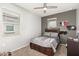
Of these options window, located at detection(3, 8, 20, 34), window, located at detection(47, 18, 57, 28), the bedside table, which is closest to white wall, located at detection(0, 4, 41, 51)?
window, located at detection(3, 8, 20, 34)

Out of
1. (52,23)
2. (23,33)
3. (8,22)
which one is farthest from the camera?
(23,33)

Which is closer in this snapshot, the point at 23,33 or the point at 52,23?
the point at 52,23

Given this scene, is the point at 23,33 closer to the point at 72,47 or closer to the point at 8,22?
the point at 8,22

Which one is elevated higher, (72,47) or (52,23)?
(52,23)

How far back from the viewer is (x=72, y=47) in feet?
4.50

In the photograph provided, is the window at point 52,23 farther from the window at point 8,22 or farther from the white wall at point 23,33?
the window at point 8,22

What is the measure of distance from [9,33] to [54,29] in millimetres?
766

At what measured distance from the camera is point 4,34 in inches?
50.6

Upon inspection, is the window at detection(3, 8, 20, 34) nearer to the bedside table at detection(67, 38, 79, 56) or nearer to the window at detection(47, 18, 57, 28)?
the window at detection(47, 18, 57, 28)

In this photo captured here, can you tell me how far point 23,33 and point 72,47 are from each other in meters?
0.96

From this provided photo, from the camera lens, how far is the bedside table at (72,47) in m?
1.27

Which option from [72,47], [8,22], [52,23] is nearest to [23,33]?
[8,22]

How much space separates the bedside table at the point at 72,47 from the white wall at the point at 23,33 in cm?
56

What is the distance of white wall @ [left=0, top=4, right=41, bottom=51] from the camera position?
4.37 ft
